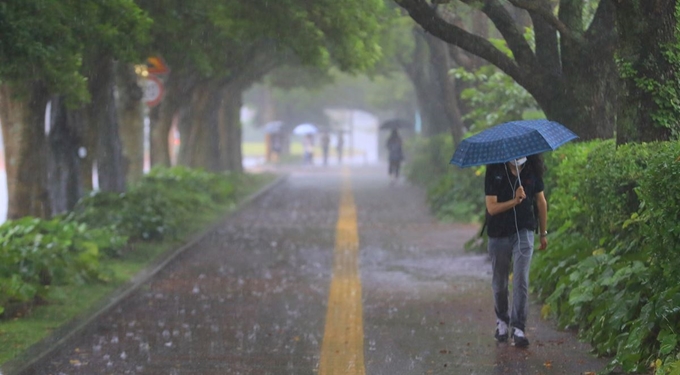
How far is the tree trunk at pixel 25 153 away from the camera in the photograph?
1448cm

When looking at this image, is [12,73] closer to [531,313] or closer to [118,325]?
[118,325]

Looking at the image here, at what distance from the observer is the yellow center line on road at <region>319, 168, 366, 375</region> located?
332 inches

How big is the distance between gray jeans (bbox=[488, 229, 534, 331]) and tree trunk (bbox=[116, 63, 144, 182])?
37.4 ft

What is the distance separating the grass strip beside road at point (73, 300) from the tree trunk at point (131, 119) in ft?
10.0

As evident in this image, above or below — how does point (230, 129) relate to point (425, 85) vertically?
below

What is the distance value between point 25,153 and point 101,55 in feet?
5.63

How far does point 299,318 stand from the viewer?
10570 millimetres

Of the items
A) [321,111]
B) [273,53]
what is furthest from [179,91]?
[321,111]

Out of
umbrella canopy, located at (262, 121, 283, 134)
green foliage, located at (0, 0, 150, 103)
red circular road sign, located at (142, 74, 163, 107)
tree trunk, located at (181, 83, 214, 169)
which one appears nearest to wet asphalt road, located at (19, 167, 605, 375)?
green foliage, located at (0, 0, 150, 103)

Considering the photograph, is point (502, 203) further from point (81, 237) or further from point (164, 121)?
point (164, 121)

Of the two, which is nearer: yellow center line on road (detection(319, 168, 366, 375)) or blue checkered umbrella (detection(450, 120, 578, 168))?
yellow center line on road (detection(319, 168, 366, 375))

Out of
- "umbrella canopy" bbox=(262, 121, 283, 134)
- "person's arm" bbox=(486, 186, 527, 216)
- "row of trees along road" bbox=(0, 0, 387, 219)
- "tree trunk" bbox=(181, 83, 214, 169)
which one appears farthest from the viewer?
"umbrella canopy" bbox=(262, 121, 283, 134)

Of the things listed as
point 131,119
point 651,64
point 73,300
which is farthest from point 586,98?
point 131,119

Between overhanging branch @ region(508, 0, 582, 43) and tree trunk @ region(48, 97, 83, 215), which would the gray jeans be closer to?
overhanging branch @ region(508, 0, 582, 43)
